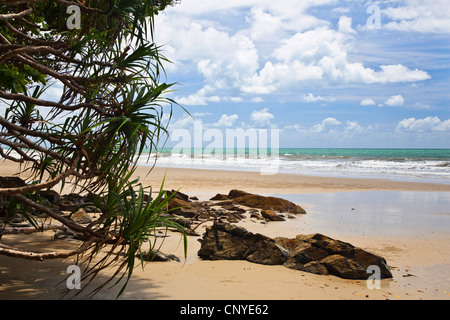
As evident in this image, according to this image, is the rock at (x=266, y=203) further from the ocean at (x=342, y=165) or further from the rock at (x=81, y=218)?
the rock at (x=81, y=218)

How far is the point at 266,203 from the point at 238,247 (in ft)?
20.3

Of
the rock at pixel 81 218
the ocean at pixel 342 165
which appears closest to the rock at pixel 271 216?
the rock at pixel 81 218

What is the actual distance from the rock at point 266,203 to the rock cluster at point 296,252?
4.96 m

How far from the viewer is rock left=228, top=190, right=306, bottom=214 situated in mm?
12016

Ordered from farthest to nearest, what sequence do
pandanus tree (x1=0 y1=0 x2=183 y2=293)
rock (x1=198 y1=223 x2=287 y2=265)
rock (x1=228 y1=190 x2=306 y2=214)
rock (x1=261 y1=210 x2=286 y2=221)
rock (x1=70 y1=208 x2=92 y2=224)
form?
rock (x1=228 y1=190 x2=306 y2=214), rock (x1=261 y1=210 x2=286 y2=221), rock (x1=70 y1=208 x2=92 y2=224), rock (x1=198 y1=223 x2=287 y2=265), pandanus tree (x1=0 y1=0 x2=183 y2=293)

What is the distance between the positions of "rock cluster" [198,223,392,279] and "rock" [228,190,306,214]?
195 inches

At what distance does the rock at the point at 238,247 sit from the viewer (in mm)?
6383

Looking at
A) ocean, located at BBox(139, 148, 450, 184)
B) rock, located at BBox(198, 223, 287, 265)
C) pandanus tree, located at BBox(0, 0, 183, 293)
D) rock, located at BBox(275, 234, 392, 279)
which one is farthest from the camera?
ocean, located at BBox(139, 148, 450, 184)

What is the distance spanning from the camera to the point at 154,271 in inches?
231

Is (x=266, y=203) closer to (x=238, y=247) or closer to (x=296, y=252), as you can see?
(x=238, y=247)

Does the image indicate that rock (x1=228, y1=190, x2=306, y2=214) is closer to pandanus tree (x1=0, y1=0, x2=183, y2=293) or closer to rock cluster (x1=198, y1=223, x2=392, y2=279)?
rock cluster (x1=198, y1=223, x2=392, y2=279)

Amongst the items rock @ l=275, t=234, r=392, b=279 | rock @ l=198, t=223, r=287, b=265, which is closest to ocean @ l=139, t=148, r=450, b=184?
rock @ l=198, t=223, r=287, b=265

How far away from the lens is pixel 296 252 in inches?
250
